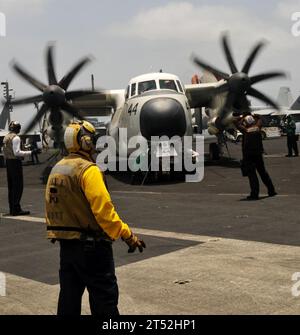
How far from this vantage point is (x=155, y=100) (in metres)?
17.8

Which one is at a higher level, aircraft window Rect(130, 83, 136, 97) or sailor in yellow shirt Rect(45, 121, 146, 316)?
aircraft window Rect(130, 83, 136, 97)

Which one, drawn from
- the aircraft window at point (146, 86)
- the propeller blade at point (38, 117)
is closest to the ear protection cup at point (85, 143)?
the aircraft window at point (146, 86)

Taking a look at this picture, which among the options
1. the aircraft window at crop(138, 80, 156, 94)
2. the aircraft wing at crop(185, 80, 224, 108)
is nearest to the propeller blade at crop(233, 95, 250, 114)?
the aircraft wing at crop(185, 80, 224, 108)

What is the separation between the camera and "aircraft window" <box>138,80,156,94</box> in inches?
754

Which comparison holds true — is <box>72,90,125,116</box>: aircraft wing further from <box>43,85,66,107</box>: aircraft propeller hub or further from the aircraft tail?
the aircraft tail

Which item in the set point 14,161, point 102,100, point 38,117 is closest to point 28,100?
point 38,117

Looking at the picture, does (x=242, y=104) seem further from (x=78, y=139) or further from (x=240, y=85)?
(x=78, y=139)

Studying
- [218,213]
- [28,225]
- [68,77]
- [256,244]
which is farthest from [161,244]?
[68,77]

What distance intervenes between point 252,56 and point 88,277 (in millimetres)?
20597

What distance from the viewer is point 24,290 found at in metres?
5.98

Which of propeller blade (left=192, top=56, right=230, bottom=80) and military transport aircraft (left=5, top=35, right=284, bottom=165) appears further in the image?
propeller blade (left=192, top=56, right=230, bottom=80)

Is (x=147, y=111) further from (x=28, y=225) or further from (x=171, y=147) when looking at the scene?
(x=28, y=225)

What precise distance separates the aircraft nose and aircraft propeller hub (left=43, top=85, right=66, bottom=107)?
206 inches
